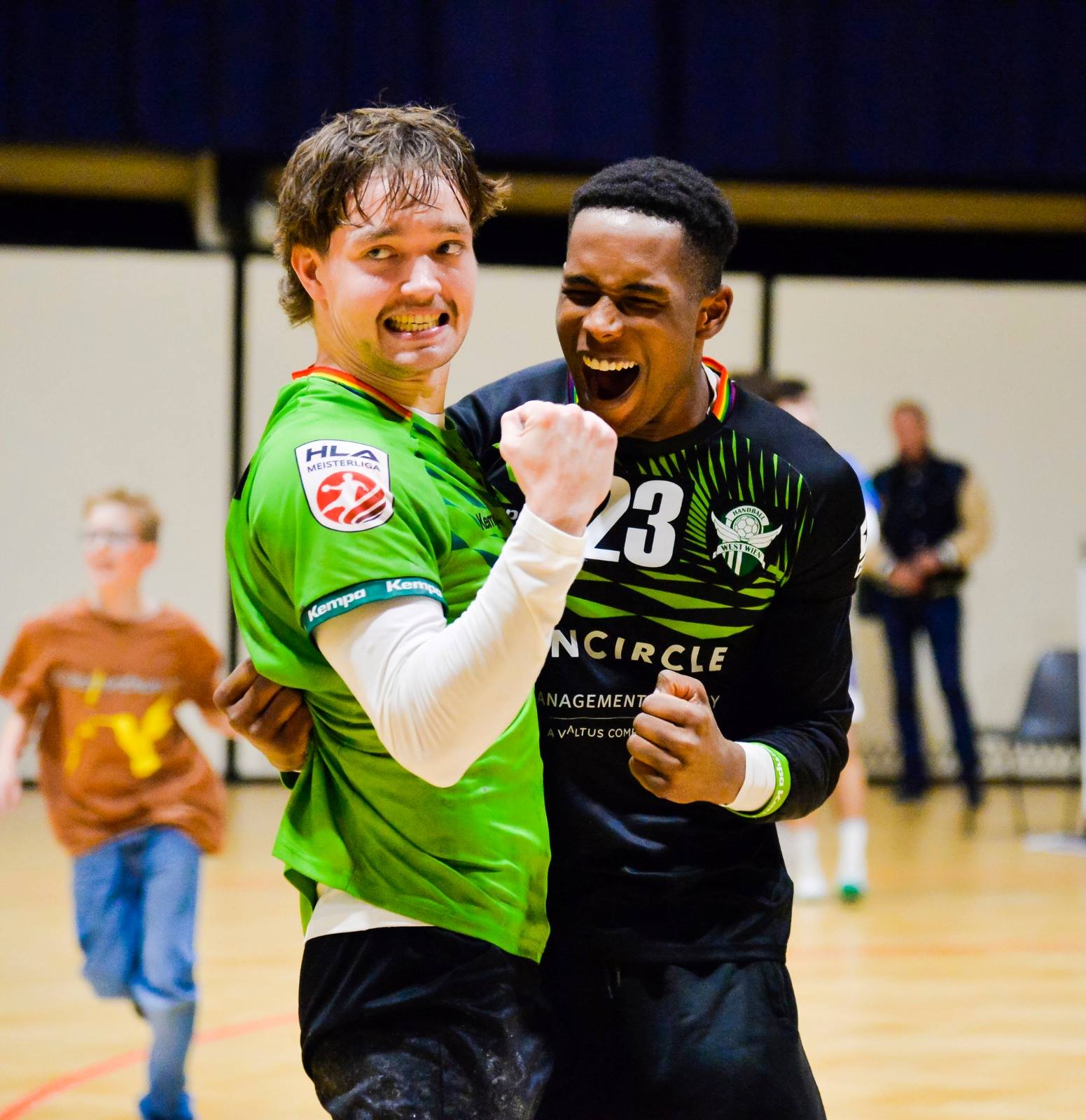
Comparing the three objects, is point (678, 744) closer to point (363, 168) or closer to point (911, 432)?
point (363, 168)

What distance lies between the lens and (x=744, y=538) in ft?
A: 6.71

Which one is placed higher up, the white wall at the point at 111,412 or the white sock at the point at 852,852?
the white wall at the point at 111,412

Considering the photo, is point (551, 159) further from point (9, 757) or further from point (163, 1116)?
point (163, 1116)

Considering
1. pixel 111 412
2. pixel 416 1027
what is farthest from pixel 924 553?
pixel 416 1027

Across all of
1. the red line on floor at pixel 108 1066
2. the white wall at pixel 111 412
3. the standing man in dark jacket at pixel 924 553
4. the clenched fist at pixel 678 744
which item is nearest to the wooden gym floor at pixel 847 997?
the red line on floor at pixel 108 1066

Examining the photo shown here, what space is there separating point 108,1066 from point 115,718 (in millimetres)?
950

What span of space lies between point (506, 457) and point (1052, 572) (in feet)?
27.2

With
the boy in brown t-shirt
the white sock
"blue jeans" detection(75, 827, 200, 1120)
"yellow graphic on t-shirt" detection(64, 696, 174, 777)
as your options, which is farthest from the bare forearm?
the white sock

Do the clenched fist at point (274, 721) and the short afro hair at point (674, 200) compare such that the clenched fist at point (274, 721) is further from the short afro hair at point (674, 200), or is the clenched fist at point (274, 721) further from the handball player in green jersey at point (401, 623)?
the short afro hair at point (674, 200)

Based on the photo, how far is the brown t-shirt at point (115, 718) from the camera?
386 centimetres

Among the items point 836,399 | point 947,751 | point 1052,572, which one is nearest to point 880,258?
point 836,399

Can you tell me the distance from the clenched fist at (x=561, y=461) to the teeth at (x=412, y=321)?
0.92 ft

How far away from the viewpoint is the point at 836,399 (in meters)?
9.29

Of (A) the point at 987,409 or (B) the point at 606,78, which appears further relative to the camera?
(A) the point at 987,409
